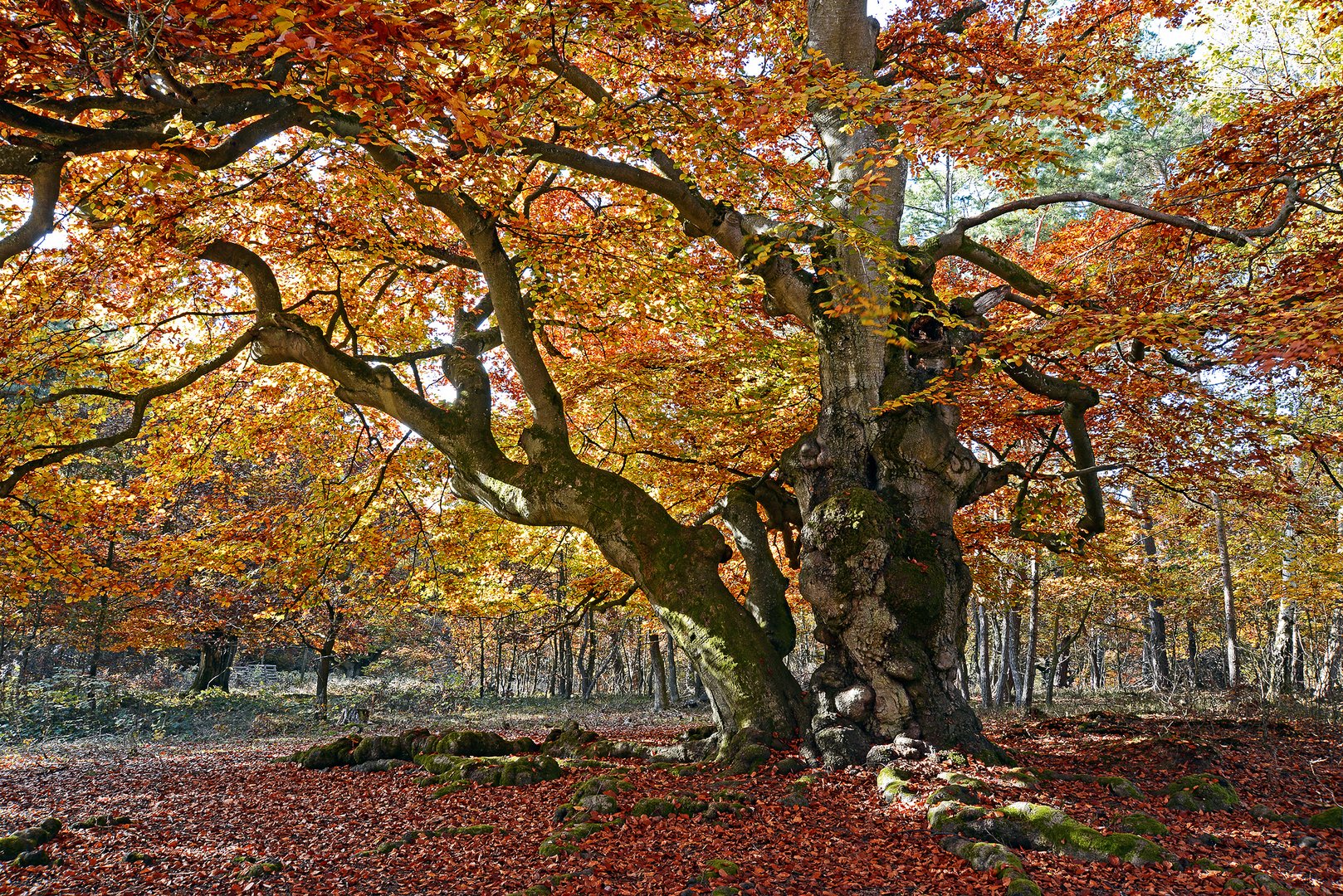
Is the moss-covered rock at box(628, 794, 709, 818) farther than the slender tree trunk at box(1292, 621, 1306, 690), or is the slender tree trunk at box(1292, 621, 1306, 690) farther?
the slender tree trunk at box(1292, 621, 1306, 690)

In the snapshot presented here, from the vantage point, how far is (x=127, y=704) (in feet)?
63.3

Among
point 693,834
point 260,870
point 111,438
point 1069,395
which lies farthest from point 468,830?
point 1069,395

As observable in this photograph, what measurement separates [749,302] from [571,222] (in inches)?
129

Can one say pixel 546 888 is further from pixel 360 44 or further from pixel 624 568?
pixel 360 44

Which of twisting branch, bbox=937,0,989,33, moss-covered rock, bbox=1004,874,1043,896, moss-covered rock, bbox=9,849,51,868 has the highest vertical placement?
twisting branch, bbox=937,0,989,33

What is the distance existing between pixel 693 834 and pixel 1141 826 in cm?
297

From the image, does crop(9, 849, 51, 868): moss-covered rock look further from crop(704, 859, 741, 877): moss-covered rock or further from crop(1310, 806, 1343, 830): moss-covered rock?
crop(1310, 806, 1343, 830): moss-covered rock

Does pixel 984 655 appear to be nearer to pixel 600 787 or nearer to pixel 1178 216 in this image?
pixel 1178 216

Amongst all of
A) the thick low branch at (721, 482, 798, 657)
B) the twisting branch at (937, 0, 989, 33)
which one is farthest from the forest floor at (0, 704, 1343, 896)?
the twisting branch at (937, 0, 989, 33)

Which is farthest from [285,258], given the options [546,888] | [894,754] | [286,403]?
[894,754]

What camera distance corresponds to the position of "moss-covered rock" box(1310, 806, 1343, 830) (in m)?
5.16

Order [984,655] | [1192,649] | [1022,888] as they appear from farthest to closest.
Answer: [1192,649] → [984,655] → [1022,888]

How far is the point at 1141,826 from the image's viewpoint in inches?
191

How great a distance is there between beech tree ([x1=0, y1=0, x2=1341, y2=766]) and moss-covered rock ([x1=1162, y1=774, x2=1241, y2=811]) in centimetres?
144
